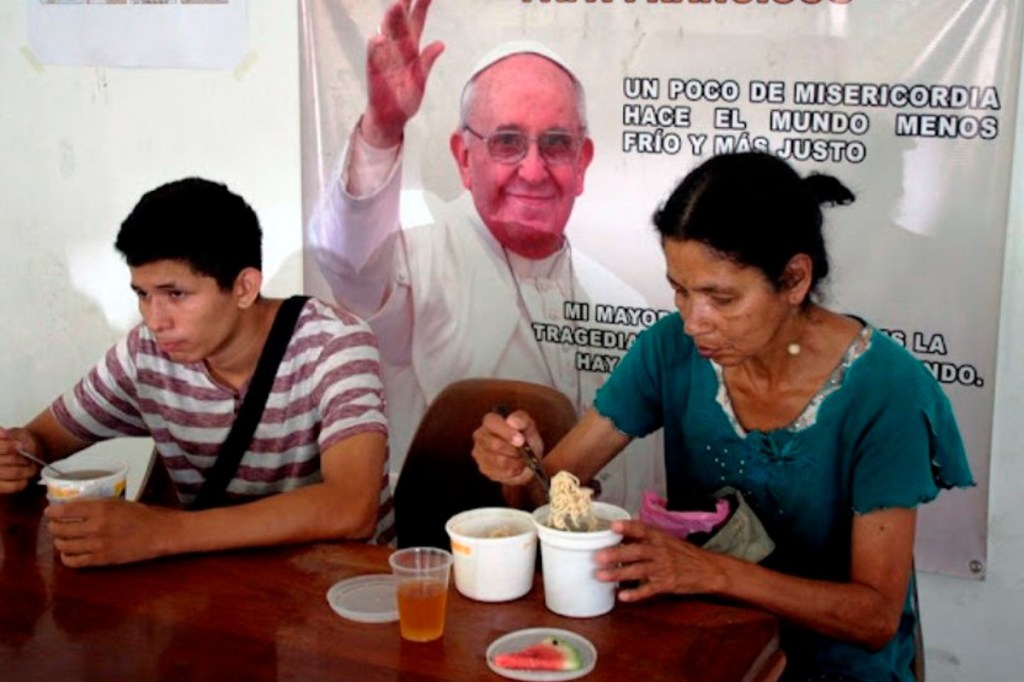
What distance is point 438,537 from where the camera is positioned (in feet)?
7.40

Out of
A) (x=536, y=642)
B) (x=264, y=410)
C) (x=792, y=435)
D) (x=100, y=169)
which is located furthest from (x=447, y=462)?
(x=100, y=169)

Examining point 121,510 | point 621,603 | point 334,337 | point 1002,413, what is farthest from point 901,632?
point 121,510

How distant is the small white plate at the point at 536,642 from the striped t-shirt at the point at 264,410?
608mm

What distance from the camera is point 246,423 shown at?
2025mm

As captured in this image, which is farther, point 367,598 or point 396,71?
point 396,71

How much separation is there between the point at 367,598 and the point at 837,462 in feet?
2.48

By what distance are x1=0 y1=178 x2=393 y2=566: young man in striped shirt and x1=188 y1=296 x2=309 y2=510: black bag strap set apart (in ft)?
0.07

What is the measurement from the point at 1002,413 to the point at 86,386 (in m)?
1.91

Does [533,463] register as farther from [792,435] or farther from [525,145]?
[525,145]

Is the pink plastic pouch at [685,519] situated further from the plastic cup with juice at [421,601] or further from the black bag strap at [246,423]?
the black bag strap at [246,423]

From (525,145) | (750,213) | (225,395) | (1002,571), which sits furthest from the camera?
(525,145)

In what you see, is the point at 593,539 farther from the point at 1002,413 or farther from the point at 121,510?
the point at 1002,413

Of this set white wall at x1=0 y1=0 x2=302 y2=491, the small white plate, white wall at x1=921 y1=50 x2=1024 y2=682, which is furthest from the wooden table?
white wall at x1=0 y1=0 x2=302 y2=491

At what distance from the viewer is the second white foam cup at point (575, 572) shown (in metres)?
1.47
